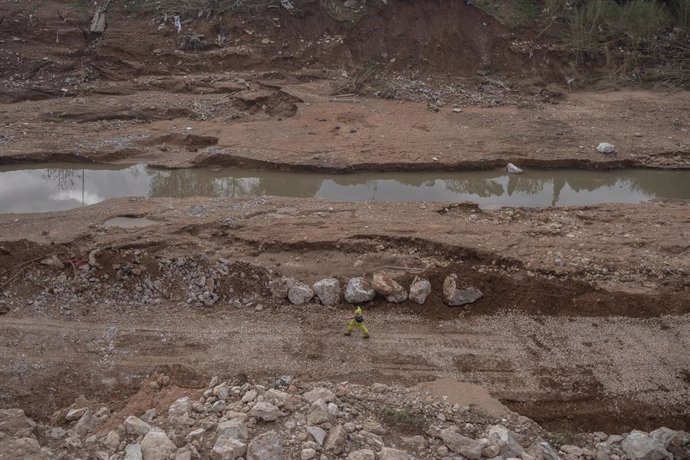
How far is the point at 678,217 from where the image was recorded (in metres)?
9.65

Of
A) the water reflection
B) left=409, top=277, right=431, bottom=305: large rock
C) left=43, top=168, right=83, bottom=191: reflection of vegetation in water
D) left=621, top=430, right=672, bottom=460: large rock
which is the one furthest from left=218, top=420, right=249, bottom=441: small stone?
left=43, top=168, right=83, bottom=191: reflection of vegetation in water

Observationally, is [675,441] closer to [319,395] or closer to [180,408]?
[319,395]

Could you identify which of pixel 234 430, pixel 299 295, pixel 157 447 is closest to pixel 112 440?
pixel 157 447

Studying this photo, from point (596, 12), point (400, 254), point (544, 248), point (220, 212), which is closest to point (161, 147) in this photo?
point (220, 212)

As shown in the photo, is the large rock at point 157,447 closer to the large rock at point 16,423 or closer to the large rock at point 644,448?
the large rock at point 16,423

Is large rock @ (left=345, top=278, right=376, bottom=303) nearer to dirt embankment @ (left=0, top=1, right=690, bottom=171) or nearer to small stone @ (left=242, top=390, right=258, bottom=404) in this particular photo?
small stone @ (left=242, top=390, right=258, bottom=404)

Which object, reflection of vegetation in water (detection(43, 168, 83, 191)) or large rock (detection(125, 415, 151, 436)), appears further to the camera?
reflection of vegetation in water (detection(43, 168, 83, 191))

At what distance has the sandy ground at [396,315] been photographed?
6277mm

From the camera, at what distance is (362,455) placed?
4453 millimetres

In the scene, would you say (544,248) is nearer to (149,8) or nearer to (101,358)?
(101,358)

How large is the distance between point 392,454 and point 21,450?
2847mm

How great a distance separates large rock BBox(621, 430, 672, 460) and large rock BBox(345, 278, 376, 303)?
10.6ft

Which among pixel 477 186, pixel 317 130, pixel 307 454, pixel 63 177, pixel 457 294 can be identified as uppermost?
pixel 317 130

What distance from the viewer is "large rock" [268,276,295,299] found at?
7.41 m
